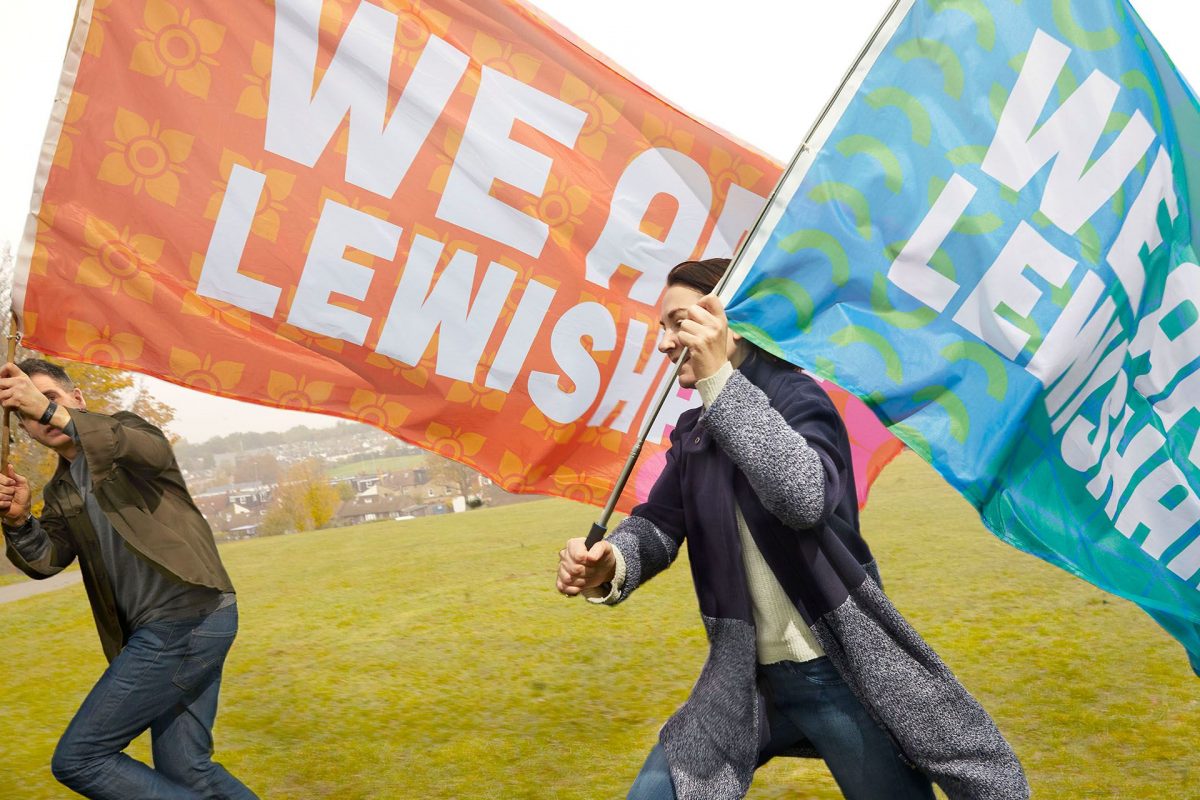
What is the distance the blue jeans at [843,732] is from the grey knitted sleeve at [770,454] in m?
0.39

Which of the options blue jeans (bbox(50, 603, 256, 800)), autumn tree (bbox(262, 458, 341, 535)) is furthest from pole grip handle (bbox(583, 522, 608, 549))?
autumn tree (bbox(262, 458, 341, 535))

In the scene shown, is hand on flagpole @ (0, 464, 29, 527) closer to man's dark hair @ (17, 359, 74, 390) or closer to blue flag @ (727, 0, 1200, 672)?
man's dark hair @ (17, 359, 74, 390)

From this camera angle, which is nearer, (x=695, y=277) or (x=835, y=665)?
(x=835, y=665)

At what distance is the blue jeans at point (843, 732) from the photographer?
95.3 inches

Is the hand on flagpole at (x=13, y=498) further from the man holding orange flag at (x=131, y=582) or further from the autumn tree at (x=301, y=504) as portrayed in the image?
the autumn tree at (x=301, y=504)

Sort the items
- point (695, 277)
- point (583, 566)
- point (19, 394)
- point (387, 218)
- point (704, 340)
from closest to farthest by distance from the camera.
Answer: point (704, 340) < point (583, 566) < point (695, 277) < point (19, 394) < point (387, 218)

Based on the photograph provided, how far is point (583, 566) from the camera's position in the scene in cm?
249

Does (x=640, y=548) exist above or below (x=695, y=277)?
below

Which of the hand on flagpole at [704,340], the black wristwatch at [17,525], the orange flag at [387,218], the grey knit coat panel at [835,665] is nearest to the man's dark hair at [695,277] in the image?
the hand on flagpole at [704,340]

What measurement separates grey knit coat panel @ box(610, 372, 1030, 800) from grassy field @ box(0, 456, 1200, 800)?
8.13 feet

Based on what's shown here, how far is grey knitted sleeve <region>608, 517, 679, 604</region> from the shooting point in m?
2.71

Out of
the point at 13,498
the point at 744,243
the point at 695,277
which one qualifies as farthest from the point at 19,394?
the point at 744,243

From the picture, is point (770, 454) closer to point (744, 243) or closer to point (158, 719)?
point (744, 243)

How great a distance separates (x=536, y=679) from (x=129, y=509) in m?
4.54
